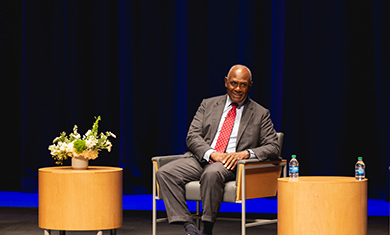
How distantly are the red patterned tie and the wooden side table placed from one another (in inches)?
30.0

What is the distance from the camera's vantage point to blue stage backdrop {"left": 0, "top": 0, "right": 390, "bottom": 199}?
18.0ft

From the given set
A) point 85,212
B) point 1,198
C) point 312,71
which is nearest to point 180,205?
point 85,212

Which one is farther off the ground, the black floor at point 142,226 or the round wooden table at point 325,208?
the round wooden table at point 325,208

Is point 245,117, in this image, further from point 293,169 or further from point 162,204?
point 162,204

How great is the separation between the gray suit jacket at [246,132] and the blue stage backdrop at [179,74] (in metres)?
1.69

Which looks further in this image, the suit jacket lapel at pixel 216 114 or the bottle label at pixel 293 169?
the suit jacket lapel at pixel 216 114

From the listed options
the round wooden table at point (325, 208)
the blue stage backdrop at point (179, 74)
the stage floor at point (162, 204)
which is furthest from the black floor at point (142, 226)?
the blue stage backdrop at point (179, 74)

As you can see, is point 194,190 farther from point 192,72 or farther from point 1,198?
→ point 1,198

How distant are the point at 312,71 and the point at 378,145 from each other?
914 millimetres

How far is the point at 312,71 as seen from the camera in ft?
18.3

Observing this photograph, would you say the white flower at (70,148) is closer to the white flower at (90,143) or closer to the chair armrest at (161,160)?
the white flower at (90,143)

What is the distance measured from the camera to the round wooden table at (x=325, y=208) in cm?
300

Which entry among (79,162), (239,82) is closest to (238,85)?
(239,82)

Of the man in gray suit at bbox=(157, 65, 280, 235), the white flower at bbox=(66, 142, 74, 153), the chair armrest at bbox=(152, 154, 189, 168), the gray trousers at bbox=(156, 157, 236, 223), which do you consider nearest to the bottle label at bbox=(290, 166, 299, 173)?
the man in gray suit at bbox=(157, 65, 280, 235)
